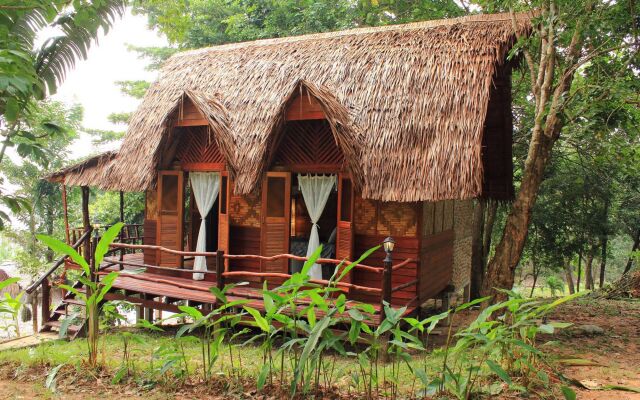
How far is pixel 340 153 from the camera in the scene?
7973 mm

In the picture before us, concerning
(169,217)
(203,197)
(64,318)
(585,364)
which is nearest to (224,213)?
(203,197)

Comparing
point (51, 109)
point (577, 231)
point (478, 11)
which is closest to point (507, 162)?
point (478, 11)

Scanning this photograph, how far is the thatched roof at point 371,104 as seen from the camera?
7285mm

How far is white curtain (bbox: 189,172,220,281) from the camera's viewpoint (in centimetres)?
868

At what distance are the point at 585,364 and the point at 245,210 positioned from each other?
6.37 meters

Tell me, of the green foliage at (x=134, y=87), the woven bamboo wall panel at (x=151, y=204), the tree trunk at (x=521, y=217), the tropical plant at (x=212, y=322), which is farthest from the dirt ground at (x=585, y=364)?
the green foliage at (x=134, y=87)

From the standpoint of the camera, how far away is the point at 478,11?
1177 centimetres

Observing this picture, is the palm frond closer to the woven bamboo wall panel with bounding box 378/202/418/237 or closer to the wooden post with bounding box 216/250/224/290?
the wooden post with bounding box 216/250/224/290

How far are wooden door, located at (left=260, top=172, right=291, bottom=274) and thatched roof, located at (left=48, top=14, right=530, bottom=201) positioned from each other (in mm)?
357

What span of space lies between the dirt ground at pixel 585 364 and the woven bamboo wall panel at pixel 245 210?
4240 mm

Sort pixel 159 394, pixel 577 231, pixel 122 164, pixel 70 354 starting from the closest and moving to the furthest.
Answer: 1. pixel 159 394
2. pixel 70 354
3. pixel 122 164
4. pixel 577 231

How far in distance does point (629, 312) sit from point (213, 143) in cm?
832

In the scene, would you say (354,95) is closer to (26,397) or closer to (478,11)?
(478,11)

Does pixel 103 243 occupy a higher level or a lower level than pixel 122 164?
lower
